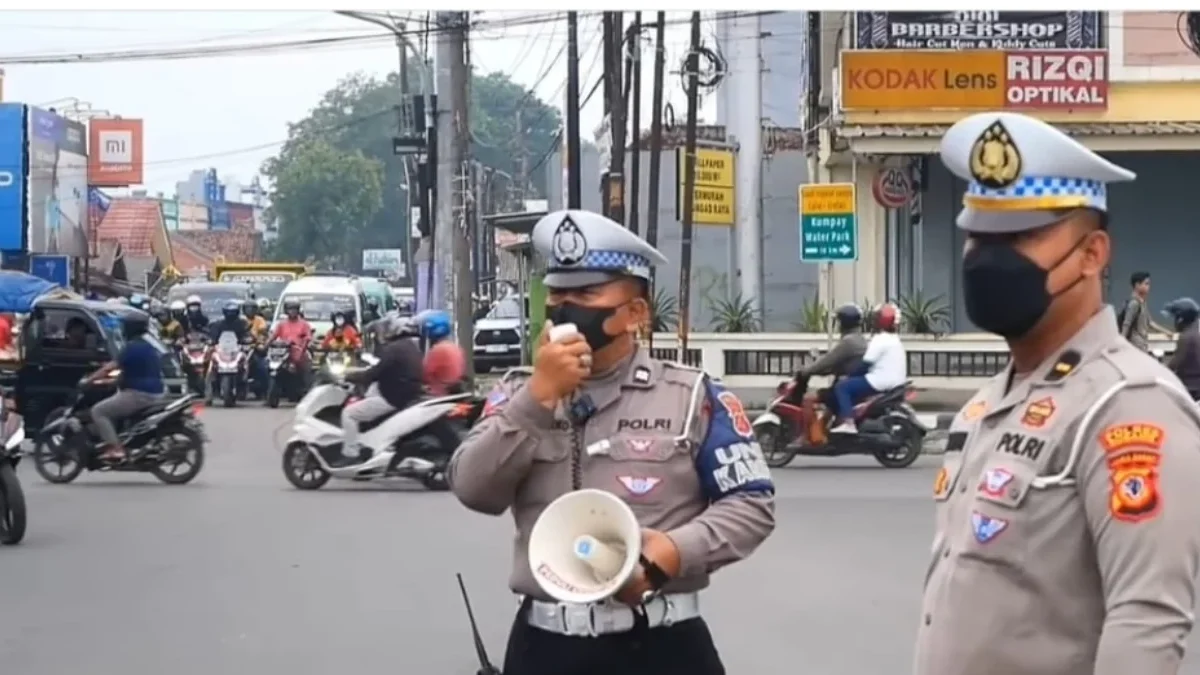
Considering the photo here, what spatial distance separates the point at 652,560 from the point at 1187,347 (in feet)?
39.7

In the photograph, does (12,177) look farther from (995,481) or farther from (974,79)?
(995,481)

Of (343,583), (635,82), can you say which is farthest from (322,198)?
(343,583)

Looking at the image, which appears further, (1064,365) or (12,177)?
(12,177)

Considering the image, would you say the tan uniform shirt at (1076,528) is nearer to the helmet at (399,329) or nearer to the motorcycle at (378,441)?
the motorcycle at (378,441)

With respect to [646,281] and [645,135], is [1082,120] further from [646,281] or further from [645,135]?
[646,281]

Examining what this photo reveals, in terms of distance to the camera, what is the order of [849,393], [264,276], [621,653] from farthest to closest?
1. [264,276]
2. [849,393]
3. [621,653]

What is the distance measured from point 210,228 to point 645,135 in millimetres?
51176

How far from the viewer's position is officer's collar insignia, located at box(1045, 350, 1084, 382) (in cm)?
268

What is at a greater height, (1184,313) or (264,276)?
(264,276)

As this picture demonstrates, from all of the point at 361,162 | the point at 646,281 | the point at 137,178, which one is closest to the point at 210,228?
the point at 361,162

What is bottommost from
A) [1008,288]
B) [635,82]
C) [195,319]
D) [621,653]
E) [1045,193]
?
[621,653]

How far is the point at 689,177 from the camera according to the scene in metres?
22.3

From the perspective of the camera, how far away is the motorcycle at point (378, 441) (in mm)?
13805

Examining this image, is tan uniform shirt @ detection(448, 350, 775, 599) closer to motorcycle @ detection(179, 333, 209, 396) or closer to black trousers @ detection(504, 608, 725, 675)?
black trousers @ detection(504, 608, 725, 675)
